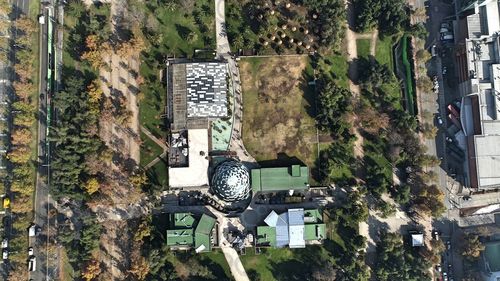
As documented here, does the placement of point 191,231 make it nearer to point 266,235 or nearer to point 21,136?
point 266,235

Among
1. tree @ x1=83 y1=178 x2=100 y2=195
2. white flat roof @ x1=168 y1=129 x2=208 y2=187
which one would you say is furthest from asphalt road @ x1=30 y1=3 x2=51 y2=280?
white flat roof @ x1=168 y1=129 x2=208 y2=187

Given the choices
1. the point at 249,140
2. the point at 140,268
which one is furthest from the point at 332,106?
the point at 140,268

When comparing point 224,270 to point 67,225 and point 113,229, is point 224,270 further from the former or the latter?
point 67,225

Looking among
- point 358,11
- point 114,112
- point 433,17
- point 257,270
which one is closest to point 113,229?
A: point 114,112

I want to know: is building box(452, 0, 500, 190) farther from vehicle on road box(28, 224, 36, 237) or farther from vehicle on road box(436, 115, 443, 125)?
vehicle on road box(28, 224, 36, 237)

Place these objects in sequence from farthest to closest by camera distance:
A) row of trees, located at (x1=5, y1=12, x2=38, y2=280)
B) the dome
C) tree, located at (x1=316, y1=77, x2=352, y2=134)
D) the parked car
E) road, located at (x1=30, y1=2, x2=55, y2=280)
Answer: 1. the parked car
2. tree, located at (x1=316, y1=77, x2=352, y2=134)
3. road, located at (x1=30, y1=2, x2=55, y2=280)
4. row of trees, located at (x1=5, y1=12, x2=38, y2=280)
5. the dome

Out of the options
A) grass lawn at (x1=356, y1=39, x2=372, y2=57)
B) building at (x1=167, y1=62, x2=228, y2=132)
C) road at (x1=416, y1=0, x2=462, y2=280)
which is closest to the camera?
building at (x1=167, y1=62, x2=228, y2=132)
